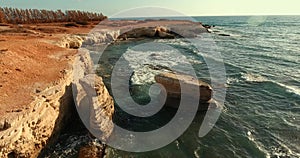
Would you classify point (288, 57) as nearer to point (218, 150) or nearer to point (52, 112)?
point (218, 150)

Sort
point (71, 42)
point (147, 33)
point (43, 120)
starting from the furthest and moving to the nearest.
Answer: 1. point (147, 33)
2. point (71, 42)
3. point (43, 120)

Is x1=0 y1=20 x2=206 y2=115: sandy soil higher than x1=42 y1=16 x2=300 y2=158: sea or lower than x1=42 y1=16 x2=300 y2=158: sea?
higher

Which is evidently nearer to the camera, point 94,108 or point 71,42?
point 94,108

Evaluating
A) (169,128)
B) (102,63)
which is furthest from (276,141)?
(102,63)

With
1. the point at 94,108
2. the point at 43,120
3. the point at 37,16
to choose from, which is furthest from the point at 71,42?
the point at 37,16

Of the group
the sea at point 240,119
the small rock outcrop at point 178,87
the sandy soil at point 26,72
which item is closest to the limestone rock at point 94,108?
the sea at point 240,119

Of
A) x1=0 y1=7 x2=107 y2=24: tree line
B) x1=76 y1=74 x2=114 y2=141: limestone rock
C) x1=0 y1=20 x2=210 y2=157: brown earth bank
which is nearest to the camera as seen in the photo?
x1=0 y1=20 x2=210 y2=157: brown earth bank

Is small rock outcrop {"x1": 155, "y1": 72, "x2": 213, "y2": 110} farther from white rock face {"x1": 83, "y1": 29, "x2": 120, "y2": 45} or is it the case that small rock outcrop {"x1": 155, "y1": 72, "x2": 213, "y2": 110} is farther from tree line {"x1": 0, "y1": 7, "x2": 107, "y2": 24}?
tree line {"x1": 0, "y1": 7, "x2": 107, "y2": 24}

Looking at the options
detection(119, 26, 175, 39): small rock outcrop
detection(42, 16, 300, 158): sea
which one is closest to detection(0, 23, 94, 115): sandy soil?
detection(42, 16, 300, 158): sea

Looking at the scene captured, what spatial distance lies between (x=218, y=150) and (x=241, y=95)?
813cm

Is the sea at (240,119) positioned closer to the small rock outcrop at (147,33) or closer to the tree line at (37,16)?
the small rock outcrop at (147,33)

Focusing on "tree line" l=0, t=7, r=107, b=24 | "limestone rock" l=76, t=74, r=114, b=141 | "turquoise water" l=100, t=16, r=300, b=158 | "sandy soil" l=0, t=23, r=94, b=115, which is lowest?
"turquoise water" l=100, t=16, r=300, b=158

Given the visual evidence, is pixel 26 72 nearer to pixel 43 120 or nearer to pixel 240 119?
pixel 43 120

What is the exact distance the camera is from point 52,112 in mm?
10641
